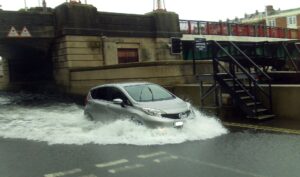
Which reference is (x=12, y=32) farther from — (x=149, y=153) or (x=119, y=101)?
(x=149, y=153)

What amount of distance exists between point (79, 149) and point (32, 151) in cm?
116

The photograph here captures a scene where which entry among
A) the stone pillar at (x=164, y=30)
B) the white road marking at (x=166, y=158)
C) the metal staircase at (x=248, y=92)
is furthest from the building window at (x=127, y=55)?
the white road marking at (x=166, y=158)

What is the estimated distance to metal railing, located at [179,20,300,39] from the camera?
3438 cm

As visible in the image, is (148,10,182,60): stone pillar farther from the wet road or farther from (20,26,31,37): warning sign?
the wet road

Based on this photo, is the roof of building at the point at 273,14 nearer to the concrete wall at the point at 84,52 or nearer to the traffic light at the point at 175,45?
the traffic light at the point at 175,45

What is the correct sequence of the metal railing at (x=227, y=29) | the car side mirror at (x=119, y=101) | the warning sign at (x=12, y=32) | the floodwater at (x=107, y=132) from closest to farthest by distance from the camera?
the floodwater at (x=107, y=132) < the car side mirror at (x=119, y=101) < the warning sign at (x=12, y=32) < the metal railing at (x=227, y=29)

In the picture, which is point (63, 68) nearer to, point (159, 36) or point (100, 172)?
point (159, 36)

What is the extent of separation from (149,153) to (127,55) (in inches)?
776

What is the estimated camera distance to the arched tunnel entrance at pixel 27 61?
86.9 ft

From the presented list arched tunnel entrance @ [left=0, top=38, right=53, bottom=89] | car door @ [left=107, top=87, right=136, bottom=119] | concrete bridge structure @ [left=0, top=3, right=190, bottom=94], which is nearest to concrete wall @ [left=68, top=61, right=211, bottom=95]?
concrete bridge structure @ [left=0, top=3, right=190, bottom=94]

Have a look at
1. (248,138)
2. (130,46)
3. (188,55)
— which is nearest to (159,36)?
(130,46)

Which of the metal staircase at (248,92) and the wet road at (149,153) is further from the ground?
the metal staircase at (248,92)

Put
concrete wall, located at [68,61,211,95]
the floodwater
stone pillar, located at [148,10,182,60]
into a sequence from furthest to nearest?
stone pillar, located at [148,10,182,60], concrete wall, located at [68,61,211,95], the floodwater

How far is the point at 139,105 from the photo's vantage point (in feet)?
35.9
